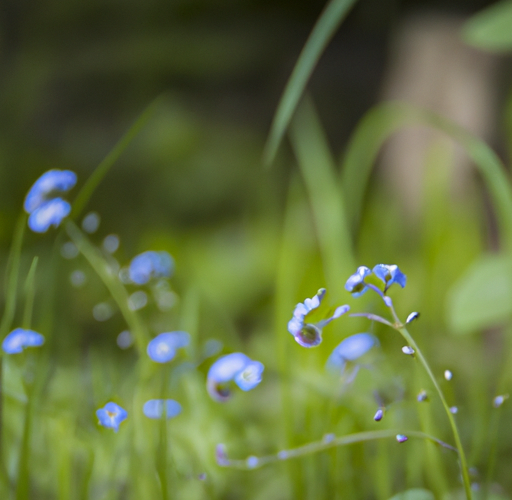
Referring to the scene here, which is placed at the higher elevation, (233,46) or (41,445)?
(233,46)

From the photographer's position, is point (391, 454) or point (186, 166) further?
point (186, 166)

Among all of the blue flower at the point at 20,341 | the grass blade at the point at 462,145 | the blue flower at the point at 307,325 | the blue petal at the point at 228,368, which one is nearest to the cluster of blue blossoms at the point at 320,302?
the blue flower at the point at 307,325

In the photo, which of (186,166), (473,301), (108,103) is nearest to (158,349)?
(473,301)

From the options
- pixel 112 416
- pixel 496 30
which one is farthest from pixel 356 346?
pixel 496 30

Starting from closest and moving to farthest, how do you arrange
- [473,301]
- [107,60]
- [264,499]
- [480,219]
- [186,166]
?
1. [264,499]
2. [473,301]
3. [480,219]
4. [186,166]
5. [107,60]

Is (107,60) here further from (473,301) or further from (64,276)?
(473,301)

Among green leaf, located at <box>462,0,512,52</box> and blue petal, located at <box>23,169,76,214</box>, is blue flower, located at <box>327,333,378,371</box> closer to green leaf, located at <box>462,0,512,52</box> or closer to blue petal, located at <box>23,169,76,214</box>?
blue petal, located at <box>23,169,76,214</box>

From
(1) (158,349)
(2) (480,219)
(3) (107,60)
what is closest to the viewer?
(1) (158,349)

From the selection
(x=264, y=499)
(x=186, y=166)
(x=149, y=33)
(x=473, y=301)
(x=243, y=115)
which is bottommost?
(x=264, y=499)
